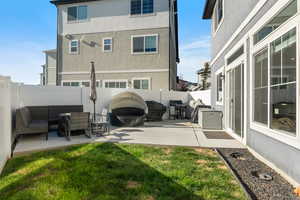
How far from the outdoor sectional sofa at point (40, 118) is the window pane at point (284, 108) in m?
5.99

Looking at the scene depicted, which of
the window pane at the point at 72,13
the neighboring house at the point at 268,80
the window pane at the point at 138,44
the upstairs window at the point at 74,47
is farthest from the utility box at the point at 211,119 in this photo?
the window pane at the point at 72,13

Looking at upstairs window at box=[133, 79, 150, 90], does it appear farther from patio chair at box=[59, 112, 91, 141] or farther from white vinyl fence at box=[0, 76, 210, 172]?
patio chair at box=[59, 112, 91, 141]

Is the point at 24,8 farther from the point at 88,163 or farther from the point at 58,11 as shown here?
the point at 88,163

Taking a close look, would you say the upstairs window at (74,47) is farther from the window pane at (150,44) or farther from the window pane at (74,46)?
the window pane at (150,44)

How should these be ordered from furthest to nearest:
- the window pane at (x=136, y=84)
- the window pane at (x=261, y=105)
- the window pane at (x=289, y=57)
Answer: the window pane at (x=136, y=84)
the window pane at (x=261, y=105)
the window pane at (x=289, y=57)

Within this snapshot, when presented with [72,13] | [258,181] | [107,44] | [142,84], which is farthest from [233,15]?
[72,13]

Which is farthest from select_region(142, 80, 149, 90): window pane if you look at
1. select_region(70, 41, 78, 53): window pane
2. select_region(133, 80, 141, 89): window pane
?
select_region(70, 41, 78, 53): window pane

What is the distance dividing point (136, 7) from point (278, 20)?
1281 centimetres

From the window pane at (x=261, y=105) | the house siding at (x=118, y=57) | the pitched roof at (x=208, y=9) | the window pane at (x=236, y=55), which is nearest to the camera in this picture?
the window pane at (x=261, y=105)

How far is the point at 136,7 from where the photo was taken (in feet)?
46.8

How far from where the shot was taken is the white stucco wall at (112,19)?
45.1 ft

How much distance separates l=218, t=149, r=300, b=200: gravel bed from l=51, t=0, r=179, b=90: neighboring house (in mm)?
9900

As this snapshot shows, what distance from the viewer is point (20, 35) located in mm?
16203

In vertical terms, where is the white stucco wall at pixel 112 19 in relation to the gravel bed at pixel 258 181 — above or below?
above
